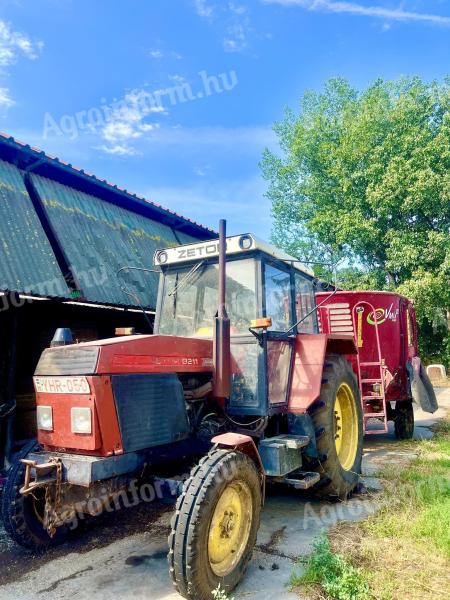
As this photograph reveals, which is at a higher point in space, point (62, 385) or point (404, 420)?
point (62, 385)

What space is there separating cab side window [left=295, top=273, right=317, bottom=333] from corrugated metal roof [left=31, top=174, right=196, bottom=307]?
2999 mm

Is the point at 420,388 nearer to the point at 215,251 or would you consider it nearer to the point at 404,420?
the point at 404,420

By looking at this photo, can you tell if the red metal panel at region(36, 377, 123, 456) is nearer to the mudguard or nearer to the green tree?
the mudguard

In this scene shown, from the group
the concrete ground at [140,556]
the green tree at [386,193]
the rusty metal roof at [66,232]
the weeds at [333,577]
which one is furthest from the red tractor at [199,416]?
the green tree at [386,193]

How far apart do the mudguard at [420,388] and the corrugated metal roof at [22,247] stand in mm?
5382

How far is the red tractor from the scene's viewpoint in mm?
2752

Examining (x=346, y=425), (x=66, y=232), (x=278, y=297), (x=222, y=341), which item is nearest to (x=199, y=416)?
(x=222, y=341)

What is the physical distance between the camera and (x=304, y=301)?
477 cm

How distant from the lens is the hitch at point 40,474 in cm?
279

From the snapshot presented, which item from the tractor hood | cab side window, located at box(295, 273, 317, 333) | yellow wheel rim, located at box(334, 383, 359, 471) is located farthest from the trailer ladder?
the tractor hood

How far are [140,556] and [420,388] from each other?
525cm

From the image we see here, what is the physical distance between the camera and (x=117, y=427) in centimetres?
285

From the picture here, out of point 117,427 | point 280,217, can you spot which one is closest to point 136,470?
point 117,427

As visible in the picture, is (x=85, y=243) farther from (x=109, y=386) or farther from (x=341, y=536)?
(x=341, y=536)
